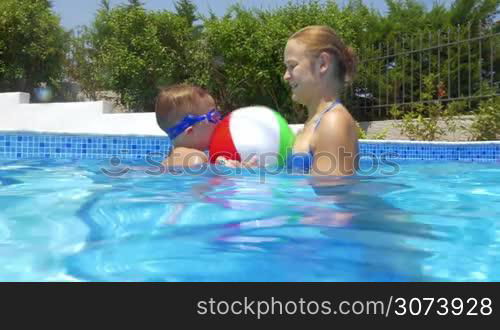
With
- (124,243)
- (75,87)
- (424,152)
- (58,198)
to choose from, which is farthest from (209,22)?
(124,243)

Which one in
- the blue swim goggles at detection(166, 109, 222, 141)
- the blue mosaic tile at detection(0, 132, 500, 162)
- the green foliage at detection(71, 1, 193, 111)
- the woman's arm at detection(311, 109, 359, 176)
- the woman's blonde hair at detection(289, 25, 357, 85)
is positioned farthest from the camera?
the green foliage at detection(71, 1, 193, 111)

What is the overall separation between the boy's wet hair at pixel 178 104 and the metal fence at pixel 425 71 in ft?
25.9

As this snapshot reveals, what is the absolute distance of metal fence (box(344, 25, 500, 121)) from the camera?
11505mm

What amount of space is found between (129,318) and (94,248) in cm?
72

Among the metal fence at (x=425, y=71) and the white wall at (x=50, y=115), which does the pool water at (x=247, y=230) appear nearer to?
the white wall at (x=50, y=115)

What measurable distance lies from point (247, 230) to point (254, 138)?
175cm

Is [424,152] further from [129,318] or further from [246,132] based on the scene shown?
[129,318]

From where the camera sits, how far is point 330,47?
12.2 feet

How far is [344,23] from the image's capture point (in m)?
13.0

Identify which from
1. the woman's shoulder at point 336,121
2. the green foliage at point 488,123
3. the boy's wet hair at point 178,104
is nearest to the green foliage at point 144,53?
the green foliage at point 488,123

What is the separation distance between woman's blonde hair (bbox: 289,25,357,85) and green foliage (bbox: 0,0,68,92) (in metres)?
11.4

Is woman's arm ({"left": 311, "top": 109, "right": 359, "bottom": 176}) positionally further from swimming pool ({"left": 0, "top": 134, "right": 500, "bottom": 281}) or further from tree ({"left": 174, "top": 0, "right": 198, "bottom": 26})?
tree ({"left": 174, "top": 0, "right": 198, "bottom": 26})

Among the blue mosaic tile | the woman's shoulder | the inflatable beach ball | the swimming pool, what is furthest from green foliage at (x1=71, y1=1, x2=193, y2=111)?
the woman's shoulder

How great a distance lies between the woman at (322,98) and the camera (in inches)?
138
